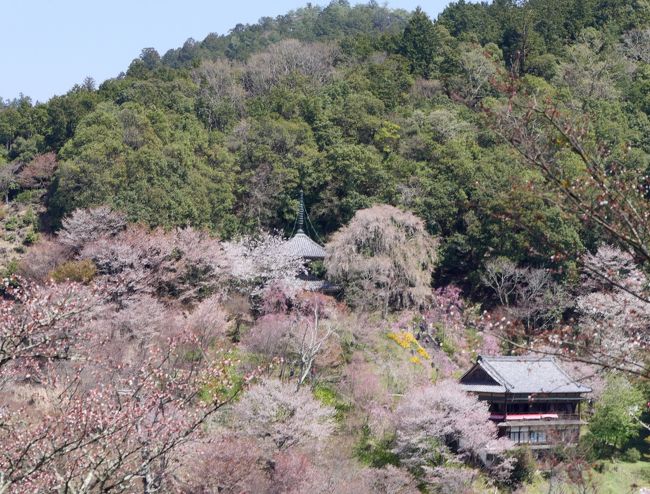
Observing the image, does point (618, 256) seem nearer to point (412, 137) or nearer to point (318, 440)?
point (412, 137)

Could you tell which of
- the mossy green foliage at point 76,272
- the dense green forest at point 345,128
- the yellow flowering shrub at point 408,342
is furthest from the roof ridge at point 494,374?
the mossy green foliage at point 76,272

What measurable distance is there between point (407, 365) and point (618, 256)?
715cm

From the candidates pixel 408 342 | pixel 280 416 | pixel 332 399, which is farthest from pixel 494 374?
pixel 280 416

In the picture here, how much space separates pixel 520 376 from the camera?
18.5 m

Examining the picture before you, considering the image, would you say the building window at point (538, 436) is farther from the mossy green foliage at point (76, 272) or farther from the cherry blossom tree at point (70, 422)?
the mossy green foliage at point (76, 272)

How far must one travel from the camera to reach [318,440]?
50.8 ft

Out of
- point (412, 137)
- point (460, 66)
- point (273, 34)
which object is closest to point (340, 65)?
point (460, 66)

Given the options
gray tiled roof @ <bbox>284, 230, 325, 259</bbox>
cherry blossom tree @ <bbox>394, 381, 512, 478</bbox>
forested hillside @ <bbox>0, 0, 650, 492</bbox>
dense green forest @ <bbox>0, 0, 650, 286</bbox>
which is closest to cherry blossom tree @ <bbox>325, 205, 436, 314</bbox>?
forested hillside @ <bbox>0, 0, 650, 492</bbox>

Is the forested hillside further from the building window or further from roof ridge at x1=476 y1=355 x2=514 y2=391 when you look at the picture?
roof ridge at x1=476 y1=355 x2=514 y2=391

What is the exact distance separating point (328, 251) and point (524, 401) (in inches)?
271

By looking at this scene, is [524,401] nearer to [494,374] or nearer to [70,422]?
[494,374]

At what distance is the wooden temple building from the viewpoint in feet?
58.9

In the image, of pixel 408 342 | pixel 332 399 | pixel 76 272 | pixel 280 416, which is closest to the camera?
pixel 280 416

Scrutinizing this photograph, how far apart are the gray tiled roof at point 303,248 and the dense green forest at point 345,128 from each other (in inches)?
76.9
